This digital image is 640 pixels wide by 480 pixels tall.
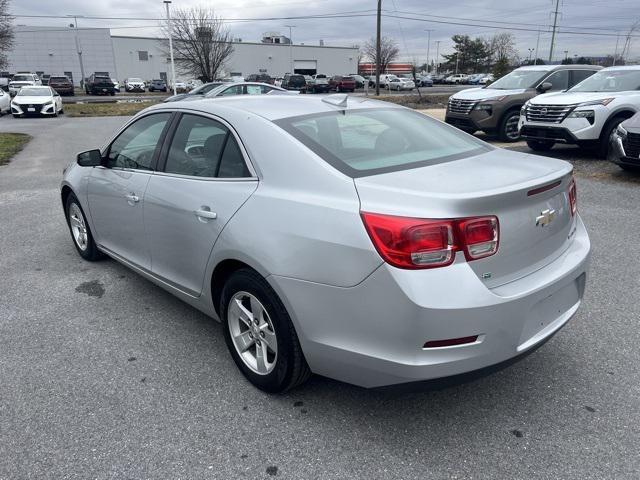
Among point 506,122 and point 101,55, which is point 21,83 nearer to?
point 506,122

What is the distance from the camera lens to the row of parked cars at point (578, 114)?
8.14 m

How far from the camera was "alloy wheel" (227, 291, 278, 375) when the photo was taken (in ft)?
9.04

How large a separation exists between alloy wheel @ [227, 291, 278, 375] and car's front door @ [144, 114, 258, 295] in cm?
34

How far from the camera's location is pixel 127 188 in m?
3.82

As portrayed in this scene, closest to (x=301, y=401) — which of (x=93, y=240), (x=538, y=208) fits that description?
(x=538, y=208)

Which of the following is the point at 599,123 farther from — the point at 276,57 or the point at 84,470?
the point at 276,57

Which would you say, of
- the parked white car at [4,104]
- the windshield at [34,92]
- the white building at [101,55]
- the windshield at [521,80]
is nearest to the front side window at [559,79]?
the windshield at [521,80]

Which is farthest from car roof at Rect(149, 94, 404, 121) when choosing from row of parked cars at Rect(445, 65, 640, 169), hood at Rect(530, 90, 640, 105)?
hood at Rect(530, 90, 640, 105)

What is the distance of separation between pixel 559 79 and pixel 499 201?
499 inches

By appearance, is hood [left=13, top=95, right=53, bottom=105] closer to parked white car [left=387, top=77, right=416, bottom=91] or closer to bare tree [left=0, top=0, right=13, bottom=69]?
bare tree [left=0, top=0, right=13, bottom=69]

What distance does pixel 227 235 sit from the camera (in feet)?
9.20

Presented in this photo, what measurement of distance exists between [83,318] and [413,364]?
9.08ft

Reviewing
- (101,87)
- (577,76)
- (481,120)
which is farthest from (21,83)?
(577,76)

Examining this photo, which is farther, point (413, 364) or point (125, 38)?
point (125, 38)
